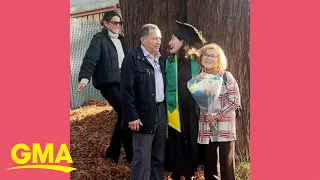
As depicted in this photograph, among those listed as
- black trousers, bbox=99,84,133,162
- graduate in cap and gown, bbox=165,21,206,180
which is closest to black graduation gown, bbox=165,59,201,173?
graduate in cap and gown, bbox=165,21,206,180

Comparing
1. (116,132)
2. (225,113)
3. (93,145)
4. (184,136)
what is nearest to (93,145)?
(93,145)

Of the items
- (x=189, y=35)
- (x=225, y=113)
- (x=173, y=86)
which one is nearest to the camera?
(x=225, y=113)

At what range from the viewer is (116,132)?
505 centimetres

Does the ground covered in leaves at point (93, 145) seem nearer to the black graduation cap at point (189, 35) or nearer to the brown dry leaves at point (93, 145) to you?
the brown dry leaves at point (93, 145)

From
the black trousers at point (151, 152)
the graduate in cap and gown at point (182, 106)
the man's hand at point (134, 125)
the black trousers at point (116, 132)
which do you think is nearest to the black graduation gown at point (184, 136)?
the graduate in cap and gown at point (182, 106)

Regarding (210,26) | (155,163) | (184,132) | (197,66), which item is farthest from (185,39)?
(155,163)

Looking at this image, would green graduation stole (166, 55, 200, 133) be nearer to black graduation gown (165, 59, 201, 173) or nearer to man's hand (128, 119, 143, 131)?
black graduation gown (165, 59, 201, 173)

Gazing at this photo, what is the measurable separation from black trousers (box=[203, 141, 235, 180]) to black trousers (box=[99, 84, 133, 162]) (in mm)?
1191

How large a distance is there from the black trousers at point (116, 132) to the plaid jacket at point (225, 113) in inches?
48.3

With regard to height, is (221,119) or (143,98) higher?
(143,98)

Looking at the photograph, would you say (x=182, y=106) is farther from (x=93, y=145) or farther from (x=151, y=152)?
(x=93, y=145)

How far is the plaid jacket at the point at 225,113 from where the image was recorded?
390 centimetres

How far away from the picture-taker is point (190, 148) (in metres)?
4.20

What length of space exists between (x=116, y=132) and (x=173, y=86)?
49.5 inches
